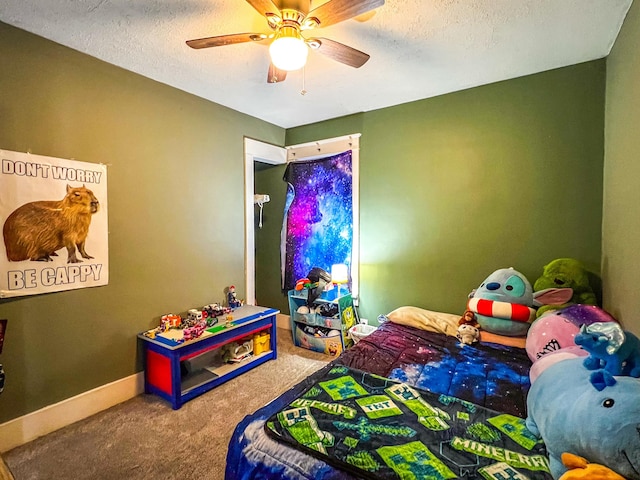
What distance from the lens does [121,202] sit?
2264mm

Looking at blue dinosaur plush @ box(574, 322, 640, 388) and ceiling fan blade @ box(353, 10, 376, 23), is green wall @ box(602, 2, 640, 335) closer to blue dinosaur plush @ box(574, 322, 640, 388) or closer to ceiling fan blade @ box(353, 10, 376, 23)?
blue dinosaur plush @ box(574, 322, 640, 388)

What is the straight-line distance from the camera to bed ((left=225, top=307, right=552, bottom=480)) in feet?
3.32

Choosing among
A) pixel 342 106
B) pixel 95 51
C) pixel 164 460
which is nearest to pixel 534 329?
pixel 164 460

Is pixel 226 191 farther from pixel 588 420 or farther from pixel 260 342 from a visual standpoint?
pixel 588 420

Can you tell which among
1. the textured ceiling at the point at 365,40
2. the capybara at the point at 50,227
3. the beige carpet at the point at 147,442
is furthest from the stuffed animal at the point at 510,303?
the capybara at the point at 50,227

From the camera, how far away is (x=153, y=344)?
2.27 meters

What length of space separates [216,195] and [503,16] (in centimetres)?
247

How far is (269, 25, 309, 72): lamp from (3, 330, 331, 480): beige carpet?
2102mm

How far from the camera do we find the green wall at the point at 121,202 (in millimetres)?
1841

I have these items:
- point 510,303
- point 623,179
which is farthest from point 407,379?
point 623,179

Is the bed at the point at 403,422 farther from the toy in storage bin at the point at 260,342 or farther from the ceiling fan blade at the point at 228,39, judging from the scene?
the ceiling fan blade at the point at 228,39

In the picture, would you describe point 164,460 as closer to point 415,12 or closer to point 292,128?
point 415,12

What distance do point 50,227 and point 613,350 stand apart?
2.80 m

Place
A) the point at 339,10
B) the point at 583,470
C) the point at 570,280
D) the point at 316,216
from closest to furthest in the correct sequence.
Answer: the point at 583,470
the point at 339,10
the point at 570,280
the point at 316,216
